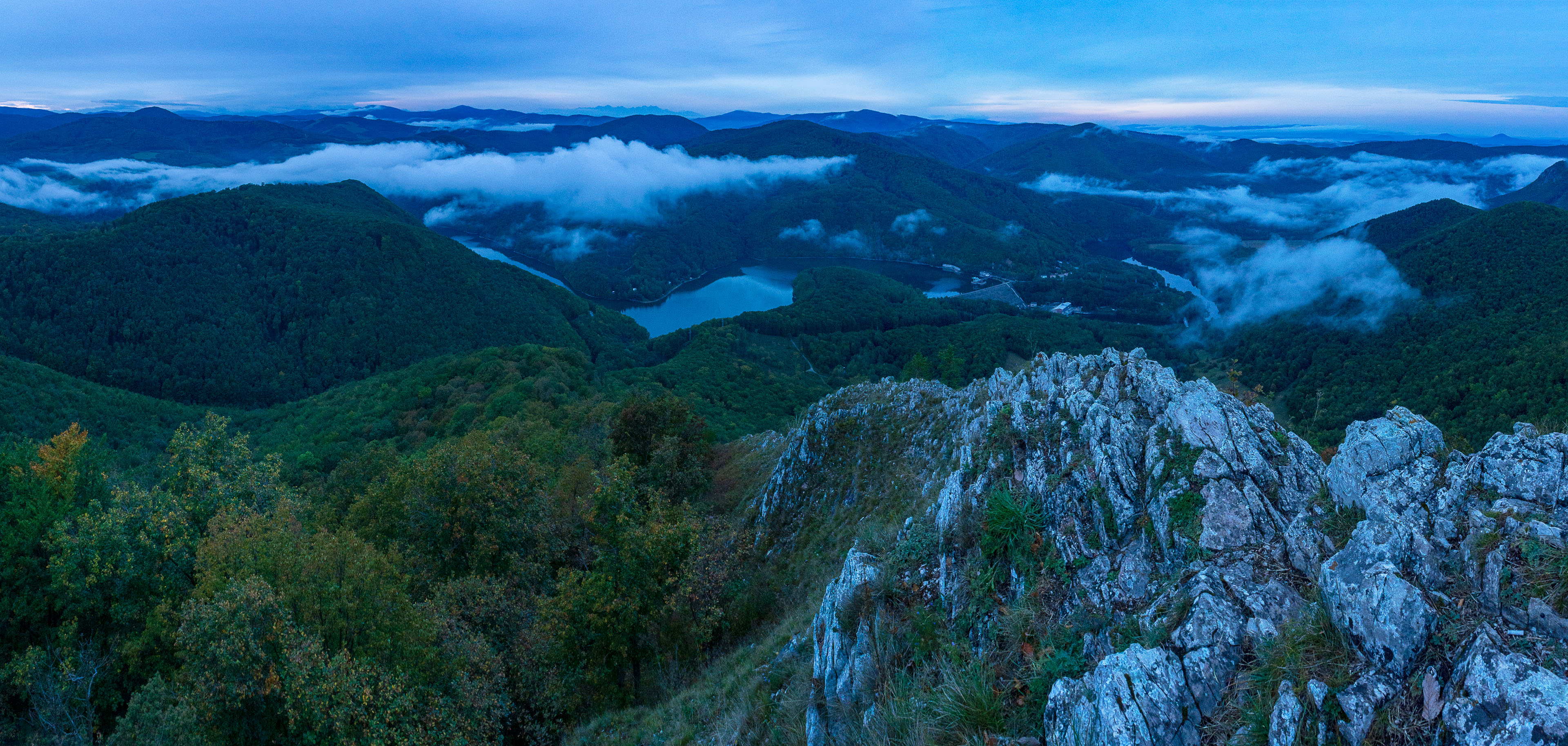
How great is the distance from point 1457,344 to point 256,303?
194814mm

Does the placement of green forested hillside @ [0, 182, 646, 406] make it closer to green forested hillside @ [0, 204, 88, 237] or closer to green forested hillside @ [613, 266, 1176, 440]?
green forested hillside @ [0, 204, 88, 237]

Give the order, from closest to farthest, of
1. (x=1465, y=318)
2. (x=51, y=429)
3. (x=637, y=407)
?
(x=637, y=407) < (x=51, y=429) < (x=1465, y=318)

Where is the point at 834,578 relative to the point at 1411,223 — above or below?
below

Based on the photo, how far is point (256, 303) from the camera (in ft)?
422

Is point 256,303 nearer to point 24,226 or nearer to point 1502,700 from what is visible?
point 24,226

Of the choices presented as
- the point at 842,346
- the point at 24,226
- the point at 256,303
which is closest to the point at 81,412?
the point at 256,303

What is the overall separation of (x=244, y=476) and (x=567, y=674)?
18.9 metres

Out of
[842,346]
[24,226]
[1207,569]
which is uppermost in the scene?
[24,226]

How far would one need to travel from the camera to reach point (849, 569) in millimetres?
10516

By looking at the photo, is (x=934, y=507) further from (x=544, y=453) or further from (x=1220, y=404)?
(x=544, y=453)

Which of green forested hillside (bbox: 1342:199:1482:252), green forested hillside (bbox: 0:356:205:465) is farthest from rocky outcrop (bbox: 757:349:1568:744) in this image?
green forested hillside (bbox: 1342:199:1482:252)

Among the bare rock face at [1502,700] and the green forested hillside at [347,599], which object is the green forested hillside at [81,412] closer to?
A: the green forested hillside at [347,599]

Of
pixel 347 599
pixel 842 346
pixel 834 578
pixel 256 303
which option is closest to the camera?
pixel 834 578

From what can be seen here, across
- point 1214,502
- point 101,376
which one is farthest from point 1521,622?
point 101,376
